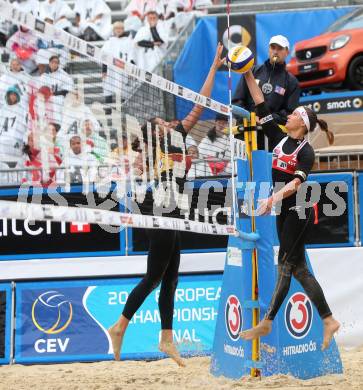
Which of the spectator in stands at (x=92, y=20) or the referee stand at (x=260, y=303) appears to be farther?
the spectator in stands at (x=92, y=20)

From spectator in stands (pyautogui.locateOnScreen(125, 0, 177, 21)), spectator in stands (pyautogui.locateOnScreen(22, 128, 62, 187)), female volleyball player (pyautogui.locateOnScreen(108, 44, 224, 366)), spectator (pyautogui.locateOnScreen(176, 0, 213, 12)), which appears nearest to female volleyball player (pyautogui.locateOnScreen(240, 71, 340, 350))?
female volleyball player (pyautogui.locateOnScreen(108, 44, 224, 366))

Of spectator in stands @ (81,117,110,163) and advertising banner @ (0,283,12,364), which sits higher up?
spectator in stands @ (81,117,110,163)

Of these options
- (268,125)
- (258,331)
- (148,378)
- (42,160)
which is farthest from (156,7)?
(258,331)

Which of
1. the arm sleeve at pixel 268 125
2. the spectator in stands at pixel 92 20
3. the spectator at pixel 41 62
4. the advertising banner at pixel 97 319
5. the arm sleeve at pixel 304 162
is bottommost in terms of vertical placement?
the advertising banner at pixel 97 319

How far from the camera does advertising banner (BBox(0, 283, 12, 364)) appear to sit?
30.2ft

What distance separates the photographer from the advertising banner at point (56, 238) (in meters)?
9.33

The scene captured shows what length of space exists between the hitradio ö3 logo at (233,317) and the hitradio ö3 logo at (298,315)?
41cm

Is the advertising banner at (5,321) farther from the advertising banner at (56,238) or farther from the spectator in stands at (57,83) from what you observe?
the spectator in stands at (57,83)

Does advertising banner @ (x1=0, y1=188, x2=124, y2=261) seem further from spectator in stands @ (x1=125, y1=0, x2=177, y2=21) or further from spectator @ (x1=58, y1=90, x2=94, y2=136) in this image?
spectator in stands @ (x1=125, y1=0, x2=177, y2=21)

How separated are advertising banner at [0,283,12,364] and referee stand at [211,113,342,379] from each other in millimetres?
2666

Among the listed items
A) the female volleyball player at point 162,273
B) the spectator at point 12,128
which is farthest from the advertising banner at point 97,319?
the female volleyball player at point 162,273

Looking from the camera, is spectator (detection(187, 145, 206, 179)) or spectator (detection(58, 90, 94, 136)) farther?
spectator (detection(187, 145, 206, 179))

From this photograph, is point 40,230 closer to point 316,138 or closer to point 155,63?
point 316,138

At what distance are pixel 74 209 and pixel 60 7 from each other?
11.0 m
